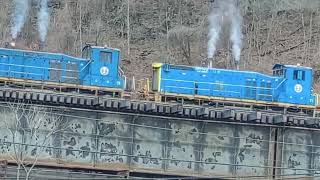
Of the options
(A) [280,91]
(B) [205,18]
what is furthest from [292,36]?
(A) [280,91]

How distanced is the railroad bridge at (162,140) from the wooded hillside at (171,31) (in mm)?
19517

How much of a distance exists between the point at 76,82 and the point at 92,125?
173 inches

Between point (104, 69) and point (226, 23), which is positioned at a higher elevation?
point (226, 23)

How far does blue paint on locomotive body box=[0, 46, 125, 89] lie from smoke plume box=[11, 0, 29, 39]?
15.9 meters

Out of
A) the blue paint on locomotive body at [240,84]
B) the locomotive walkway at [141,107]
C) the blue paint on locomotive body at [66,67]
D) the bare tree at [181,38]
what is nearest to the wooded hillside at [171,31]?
the bare tree at [181,38]

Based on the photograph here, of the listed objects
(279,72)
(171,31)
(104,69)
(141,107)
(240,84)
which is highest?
(171,31)

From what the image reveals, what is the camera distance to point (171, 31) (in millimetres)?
51188

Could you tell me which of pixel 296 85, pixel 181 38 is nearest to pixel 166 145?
pixel 296 85

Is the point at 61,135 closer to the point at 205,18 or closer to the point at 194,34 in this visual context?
the point at 194,34

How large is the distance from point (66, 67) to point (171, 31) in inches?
917

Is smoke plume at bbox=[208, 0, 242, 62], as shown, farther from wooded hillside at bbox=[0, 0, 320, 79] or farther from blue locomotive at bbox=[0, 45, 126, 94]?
blue locomotive at bbox=[0, 45, 126, 94]

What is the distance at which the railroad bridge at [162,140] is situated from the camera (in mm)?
24562

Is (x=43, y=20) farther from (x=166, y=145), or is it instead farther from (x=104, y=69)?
(x=166, y=145)

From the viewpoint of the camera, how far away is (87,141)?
81.1 feet
